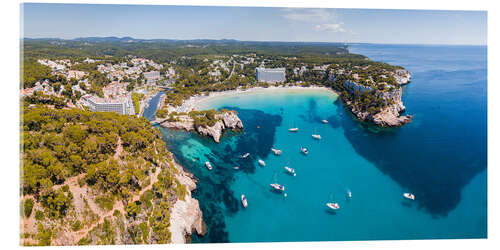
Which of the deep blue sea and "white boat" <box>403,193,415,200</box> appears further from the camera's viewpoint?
"white boat" <box>403,193,415,200</box>

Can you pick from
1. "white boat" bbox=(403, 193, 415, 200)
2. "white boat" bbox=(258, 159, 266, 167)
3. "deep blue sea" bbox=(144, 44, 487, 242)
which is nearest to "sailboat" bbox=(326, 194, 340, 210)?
"deep blue sea" bbox=(144, 44, 487, 242)

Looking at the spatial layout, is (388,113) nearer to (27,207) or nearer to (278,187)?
(278,187)

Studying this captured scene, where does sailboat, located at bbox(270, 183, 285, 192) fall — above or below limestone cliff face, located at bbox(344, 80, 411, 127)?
below

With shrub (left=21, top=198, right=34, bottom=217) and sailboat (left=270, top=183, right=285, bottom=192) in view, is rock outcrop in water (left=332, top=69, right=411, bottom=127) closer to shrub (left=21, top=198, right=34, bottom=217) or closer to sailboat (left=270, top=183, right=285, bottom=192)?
sailboat (left=270, top=183, right=285, bottom=192)

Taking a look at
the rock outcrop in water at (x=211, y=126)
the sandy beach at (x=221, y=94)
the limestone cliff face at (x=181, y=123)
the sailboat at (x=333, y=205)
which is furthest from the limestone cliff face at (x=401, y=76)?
the limestone cliff face at (x=181, y=123)

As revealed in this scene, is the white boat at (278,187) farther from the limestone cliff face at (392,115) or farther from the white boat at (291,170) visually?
the limestone cliff face at (392,115)

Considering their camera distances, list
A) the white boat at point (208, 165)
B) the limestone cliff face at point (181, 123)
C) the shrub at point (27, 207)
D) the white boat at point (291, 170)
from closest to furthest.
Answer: the shrub at point (27, 207) < the white boat at point (291, 170) < the white boat at point (208, 165) < the limestone cliff face at point (181, 123)

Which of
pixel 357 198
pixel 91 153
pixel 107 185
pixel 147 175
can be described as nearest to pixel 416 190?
pixel 357 198

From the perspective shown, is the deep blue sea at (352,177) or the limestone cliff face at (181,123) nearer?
the deep blue sea at (352,177)
